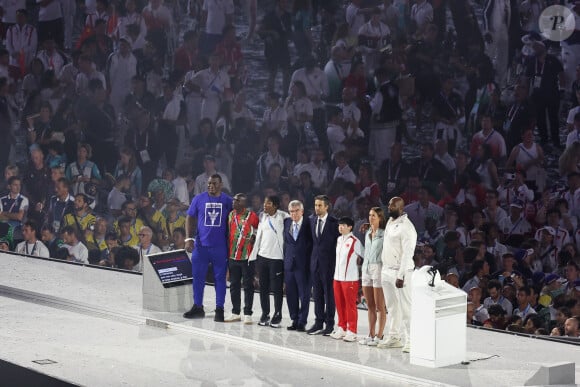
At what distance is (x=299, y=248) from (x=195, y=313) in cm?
155

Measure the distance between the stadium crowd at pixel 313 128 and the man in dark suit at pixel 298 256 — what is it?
1.55 feet

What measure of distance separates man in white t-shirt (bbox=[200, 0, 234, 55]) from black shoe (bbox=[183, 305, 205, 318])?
5.95 m

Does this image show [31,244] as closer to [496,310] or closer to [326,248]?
[496,310]

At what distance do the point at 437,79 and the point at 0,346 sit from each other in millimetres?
6480

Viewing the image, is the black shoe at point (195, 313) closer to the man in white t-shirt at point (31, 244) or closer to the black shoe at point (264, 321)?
the black shoe at point (264, 321)

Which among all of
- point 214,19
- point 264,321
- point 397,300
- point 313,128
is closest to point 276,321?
point 264,321

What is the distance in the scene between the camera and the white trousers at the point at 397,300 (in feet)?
31.1

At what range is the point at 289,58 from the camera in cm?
1526

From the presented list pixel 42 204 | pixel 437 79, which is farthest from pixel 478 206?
pixel 42 204

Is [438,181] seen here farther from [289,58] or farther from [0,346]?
[0,346]

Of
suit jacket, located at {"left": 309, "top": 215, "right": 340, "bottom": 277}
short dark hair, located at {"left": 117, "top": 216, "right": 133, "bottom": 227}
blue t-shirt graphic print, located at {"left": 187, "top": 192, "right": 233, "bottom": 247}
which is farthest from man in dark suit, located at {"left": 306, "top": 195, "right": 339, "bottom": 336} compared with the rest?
short dark hair, located at {"left": 117, "top": 216, "right": 133, "bottom": 227}

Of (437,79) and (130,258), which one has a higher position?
(437,79)

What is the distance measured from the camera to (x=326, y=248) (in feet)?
33.0

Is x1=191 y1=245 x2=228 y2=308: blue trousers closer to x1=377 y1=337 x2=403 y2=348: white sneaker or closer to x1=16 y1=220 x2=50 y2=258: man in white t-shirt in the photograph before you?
x1=377 y1=337 x2=403 y2=348: white sneaker
